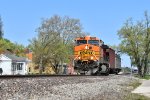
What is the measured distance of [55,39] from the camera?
301 ft

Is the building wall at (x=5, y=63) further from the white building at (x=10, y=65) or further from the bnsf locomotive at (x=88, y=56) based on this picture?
the bnsf locomotive at (x=88, y=56)

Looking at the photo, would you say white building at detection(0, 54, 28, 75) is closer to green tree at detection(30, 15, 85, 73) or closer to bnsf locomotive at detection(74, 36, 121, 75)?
green tree at detection(30, 15, 85, 73)

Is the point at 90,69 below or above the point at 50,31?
below

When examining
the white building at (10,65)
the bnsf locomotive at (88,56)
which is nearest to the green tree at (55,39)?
the white building at (10,65)

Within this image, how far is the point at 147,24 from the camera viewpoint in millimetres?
73875

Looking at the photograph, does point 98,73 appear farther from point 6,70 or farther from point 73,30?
point 73,30

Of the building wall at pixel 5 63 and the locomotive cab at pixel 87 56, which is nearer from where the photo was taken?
the locomotive cab at pixel 87 56

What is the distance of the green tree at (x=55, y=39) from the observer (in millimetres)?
91812

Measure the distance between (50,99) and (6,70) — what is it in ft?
216

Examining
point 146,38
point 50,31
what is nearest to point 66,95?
point 146,38

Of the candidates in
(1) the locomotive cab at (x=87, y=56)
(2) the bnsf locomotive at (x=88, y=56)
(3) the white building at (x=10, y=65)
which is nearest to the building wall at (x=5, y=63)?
(3) the white building at (x=10, y=65)

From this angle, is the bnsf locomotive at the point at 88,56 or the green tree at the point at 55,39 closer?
the bnsf locomotive at the point at 88,56

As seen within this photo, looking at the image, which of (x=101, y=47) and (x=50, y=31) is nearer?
(x=101, y=47)

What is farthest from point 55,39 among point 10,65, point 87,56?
point 87,56
